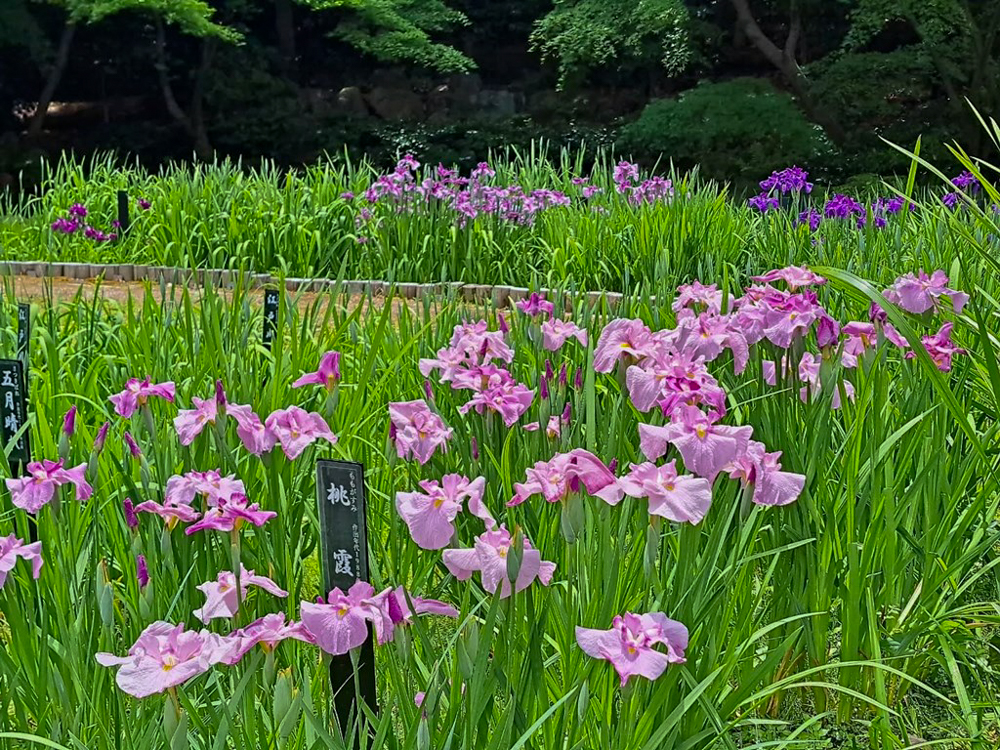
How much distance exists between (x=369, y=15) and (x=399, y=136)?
157cm

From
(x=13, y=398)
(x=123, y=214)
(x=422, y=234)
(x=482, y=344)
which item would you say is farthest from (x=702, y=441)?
(x=123, y=214)

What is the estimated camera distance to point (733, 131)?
1188cm

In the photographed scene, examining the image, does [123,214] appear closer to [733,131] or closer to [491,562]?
[491,562]

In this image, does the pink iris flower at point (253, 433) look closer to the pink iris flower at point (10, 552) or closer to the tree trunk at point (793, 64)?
the pink iris flower at point (10, 552)

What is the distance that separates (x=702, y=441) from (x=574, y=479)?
0.19 meters

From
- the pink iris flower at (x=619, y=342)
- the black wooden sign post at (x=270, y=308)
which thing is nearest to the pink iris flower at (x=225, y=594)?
the pink iris flower at (x=619, y=342)

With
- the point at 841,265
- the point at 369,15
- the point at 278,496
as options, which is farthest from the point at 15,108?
the point at 278,496

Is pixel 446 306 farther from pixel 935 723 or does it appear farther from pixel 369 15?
pixel 369 15

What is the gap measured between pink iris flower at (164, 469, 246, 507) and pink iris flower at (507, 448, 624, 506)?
0.37 meters

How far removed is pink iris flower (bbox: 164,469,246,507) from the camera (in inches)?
51.6

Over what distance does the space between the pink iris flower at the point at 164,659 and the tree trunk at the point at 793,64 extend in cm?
1230

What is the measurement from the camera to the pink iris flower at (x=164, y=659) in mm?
957

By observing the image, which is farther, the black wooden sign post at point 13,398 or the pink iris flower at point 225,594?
the black wooden sign post at point 13,398

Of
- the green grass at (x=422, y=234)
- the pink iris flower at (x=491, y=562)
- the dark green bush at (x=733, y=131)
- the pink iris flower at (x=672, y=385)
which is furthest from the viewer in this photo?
the dark green bush at (x=733, y=131)
